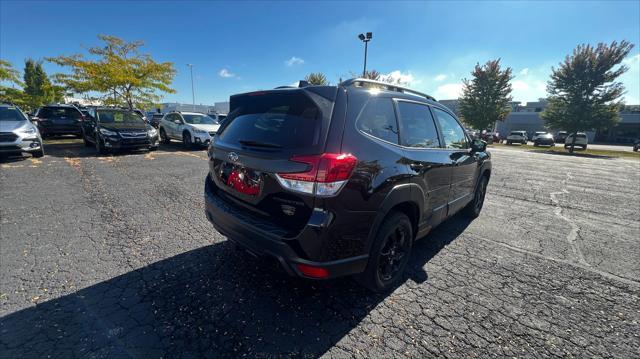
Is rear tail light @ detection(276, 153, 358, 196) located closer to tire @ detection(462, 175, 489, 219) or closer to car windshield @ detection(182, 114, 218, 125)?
tire @ detection(462, 175, 489, 219)

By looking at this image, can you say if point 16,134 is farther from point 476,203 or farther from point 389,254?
point 476,203

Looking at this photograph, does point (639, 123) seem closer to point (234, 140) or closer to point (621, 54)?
point (621, 54)

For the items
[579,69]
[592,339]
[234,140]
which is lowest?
[592,339]

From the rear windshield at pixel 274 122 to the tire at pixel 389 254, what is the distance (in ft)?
3.40

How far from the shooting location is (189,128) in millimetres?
12398

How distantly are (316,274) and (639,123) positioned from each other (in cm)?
6892

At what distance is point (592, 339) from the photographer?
2.15 m

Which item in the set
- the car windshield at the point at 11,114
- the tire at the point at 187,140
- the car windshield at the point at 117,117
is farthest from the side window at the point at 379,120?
the tire at the point at 187,140

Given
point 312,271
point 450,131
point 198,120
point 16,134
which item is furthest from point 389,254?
point 198,120

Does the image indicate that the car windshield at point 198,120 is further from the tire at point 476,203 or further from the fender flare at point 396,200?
the fender flare at point 396,200

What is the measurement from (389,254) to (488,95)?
3649 cm

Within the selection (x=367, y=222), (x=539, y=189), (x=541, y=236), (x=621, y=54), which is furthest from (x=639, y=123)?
(x=367, y=222)

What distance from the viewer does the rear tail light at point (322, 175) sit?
1900 mm

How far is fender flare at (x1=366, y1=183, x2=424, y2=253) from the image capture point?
2.22m
